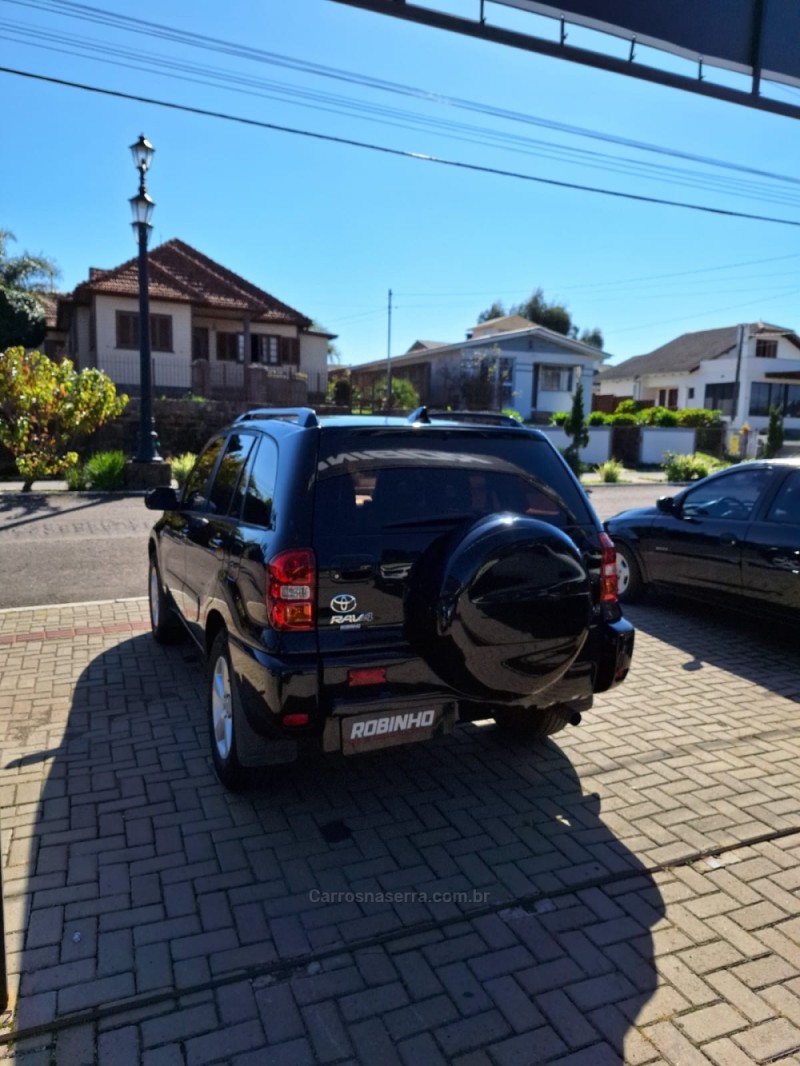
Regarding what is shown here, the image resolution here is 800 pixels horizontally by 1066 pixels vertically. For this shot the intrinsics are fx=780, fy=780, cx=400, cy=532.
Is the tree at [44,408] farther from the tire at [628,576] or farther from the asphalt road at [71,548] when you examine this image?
the tire at [628,576]

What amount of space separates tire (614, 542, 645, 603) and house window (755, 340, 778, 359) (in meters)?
47.2

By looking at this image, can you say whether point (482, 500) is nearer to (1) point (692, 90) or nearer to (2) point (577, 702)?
(2) point (577, 702)

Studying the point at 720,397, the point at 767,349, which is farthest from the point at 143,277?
the point at 767,349

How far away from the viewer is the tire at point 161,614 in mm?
6043

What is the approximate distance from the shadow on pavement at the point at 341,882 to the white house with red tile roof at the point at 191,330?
25397 mm

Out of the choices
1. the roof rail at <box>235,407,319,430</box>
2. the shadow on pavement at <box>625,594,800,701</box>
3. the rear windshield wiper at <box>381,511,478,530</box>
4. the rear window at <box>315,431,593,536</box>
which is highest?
the roof rail at <box>235,407,319,430</box>

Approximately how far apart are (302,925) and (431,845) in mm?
765

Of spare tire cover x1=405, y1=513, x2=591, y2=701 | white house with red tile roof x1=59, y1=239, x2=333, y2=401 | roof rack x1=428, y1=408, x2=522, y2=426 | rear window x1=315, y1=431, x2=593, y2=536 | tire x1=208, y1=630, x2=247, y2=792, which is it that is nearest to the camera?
spare tire cover x1=405, y1=513, x2=591, y2=701

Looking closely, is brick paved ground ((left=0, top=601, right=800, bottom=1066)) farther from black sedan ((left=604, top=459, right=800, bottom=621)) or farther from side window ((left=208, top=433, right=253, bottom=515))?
black sedan ((left=604, top=459, right=800, bottom=621))

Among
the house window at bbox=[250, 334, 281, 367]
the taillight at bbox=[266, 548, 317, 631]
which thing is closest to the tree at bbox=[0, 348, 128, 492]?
the taillight at bbox=[266, 548, 317, 631]

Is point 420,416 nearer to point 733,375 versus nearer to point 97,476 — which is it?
point 97,476

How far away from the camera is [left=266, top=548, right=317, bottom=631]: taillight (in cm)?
329

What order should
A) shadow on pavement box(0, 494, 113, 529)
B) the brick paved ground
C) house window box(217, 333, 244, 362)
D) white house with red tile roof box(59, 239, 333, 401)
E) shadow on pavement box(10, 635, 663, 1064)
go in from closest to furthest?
1. the brick paved ground
2. shadow on pavement box(10, 635, 663, 1064)
3. shadow on pavement box(0, 494, 113, 529)
4. white house with red tile roof box(59, 239, 333, 401)
5. house window box(217, 333, 244, 362)

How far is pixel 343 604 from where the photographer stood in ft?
11.0
